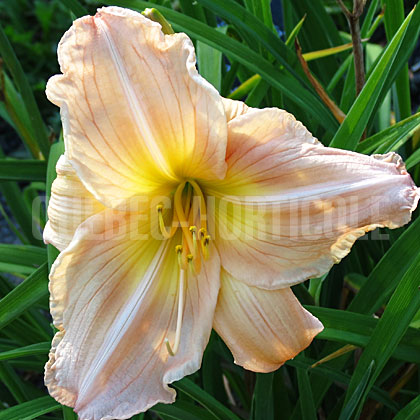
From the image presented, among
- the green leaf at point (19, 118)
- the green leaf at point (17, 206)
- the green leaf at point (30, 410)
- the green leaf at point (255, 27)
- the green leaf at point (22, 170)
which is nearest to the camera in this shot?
the green leaf at point (30, 410)

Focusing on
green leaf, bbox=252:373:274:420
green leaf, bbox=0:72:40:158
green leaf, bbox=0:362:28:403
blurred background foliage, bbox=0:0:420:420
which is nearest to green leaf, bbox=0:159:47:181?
blurred background foliage, bbox=0:0:420:420

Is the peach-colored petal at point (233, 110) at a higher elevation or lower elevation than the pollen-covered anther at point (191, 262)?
higher

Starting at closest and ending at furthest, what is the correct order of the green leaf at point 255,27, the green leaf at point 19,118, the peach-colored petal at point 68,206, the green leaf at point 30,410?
the peach-colored petal at point 68,206 → the green leaf at point 30,410 → the green leaf at point 255,27 → the green leaf at point 19,118

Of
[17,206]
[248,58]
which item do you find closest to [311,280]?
[248,58]

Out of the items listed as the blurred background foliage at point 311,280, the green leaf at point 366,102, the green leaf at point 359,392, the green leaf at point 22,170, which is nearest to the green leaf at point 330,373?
the blurred background foliage at point 311,280

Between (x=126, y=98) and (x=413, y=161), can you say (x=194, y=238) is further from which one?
(x=413, y=161)

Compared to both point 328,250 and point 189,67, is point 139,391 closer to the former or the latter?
point 328,250

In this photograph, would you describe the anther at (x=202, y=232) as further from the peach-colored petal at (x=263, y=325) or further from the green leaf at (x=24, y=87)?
the green leaf at (x=24, y=87)
